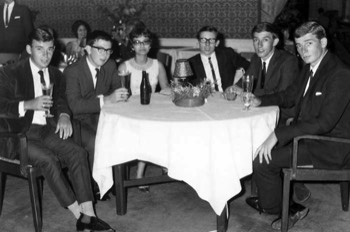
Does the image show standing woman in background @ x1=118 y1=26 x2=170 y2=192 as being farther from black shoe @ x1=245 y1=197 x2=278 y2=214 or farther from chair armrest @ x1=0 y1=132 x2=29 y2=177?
chair armrest @ x1=0 y1=132 x2=29 y2=177

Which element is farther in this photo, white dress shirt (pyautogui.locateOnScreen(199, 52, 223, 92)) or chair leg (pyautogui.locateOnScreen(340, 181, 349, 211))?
white dress shirt (pyautogui.locateOnScreen(199, 52, 223, 92))

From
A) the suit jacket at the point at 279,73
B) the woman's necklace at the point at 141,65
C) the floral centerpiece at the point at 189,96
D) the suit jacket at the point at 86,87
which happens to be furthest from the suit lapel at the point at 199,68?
the floral centerpiece at the point at 189,96

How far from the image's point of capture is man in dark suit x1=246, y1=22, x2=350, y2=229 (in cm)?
272

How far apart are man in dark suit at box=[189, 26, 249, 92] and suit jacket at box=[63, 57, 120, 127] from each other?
2.77ft

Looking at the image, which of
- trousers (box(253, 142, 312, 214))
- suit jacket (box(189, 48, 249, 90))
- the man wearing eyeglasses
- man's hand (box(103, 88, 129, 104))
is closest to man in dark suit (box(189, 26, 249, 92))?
suit jacket (box(189, 48, 249, 90))

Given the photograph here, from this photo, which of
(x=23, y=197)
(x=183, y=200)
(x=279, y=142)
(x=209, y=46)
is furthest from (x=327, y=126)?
(x=23, y=197)

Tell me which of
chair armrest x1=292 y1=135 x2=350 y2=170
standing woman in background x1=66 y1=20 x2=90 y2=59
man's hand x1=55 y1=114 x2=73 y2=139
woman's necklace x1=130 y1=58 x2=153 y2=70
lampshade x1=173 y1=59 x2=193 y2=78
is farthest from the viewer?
standing woman in background x1=66 y1=20 x2=90 y2=59

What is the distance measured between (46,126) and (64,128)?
0.17m

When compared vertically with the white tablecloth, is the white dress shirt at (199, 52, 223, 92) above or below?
above

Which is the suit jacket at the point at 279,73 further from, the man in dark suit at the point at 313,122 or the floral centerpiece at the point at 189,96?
the floral centerpiece at the point at 189,96

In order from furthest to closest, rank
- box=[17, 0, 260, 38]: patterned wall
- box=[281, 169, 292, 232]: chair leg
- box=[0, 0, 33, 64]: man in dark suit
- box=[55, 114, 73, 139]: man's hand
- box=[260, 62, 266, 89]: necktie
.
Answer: box=[17, 0, 260, 38]: patterned wall < box=[0, 0, 33, 64]: man in dark suit < box=[260, 62, 266, 89]: necktie < box=[55, 114, 73, 139]: man's hand < box=[281, 169, 292, 232]: chair leg

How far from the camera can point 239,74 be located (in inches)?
187

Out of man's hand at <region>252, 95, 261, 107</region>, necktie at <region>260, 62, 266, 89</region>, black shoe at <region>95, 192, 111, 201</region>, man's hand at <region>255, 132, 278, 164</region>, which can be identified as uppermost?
necktie at <region>260, 62, 266, 89</region>

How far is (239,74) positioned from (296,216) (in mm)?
2078
